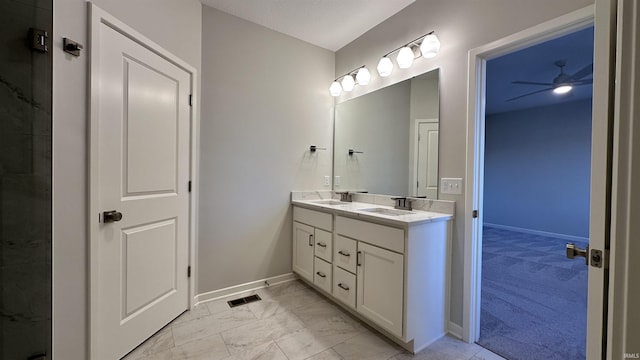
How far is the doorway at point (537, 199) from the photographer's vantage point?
1.91 m

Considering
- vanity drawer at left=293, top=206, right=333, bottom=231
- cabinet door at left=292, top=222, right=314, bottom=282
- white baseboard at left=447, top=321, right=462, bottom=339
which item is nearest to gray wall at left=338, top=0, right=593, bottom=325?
white baseboard at left=447, top=321, right=462, bottom=339

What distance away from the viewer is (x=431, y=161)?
204 cm

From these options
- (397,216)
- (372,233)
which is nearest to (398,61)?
(397,216)

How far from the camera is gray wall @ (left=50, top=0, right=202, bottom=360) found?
1.20 meters

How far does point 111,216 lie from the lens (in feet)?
4.75

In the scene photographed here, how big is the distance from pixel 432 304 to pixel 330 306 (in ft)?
2.86

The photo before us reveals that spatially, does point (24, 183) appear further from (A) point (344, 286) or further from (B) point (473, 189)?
(B) point (473, 189)

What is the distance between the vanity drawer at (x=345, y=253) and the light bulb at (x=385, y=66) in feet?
5.04

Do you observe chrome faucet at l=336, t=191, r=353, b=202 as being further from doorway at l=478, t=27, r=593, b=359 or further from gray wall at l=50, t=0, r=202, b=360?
gray wall at l=50, t=0, r=202, b=360

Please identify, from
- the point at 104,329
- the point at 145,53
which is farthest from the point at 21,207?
the point at 145,53

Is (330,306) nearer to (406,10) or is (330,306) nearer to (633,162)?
(633,162)

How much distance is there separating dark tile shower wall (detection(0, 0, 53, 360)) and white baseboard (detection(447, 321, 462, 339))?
2.29 meters

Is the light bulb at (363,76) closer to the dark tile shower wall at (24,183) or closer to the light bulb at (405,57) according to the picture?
the light bulb at (405,57)

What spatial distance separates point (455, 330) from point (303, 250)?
4.61ft
